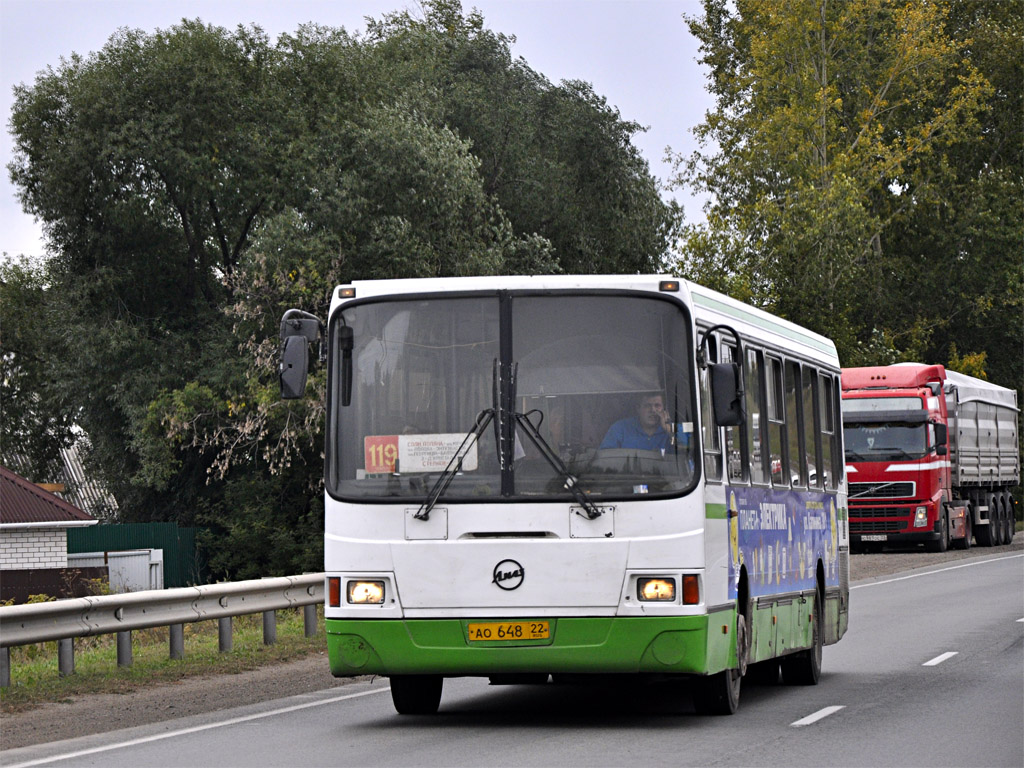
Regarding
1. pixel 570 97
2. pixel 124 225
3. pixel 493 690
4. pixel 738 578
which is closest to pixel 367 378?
pixel 738 578

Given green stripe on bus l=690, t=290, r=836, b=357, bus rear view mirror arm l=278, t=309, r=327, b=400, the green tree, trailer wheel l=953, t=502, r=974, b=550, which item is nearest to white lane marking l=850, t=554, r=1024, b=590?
trailer wheel l=953, t=502, r=974, b=550

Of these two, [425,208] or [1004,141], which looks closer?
[425,208]

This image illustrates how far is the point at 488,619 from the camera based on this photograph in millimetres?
10898

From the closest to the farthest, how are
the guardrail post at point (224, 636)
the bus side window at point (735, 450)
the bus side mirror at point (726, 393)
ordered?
the bus side mirror at point (726, 393) < the bus side window at point (735, 450) < the guardrail post at point (224, 636)

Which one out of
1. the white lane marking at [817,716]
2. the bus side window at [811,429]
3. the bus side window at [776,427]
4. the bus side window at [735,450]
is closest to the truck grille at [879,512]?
the bus side window at [811,429]

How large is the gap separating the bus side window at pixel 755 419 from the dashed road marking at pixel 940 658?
3.93 meters

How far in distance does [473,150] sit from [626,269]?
5.50 meters

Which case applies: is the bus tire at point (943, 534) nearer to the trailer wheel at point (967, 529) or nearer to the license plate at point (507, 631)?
the trailer wheel at point (967, 529)

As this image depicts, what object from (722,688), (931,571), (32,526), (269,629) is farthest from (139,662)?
(32,526)

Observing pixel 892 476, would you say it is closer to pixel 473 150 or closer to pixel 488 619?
pixel 473 150

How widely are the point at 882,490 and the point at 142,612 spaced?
87.4 ft

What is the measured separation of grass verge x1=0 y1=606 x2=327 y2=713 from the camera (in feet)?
46.6

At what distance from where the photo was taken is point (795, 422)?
46.8 ft

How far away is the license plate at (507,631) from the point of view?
1084 cm
